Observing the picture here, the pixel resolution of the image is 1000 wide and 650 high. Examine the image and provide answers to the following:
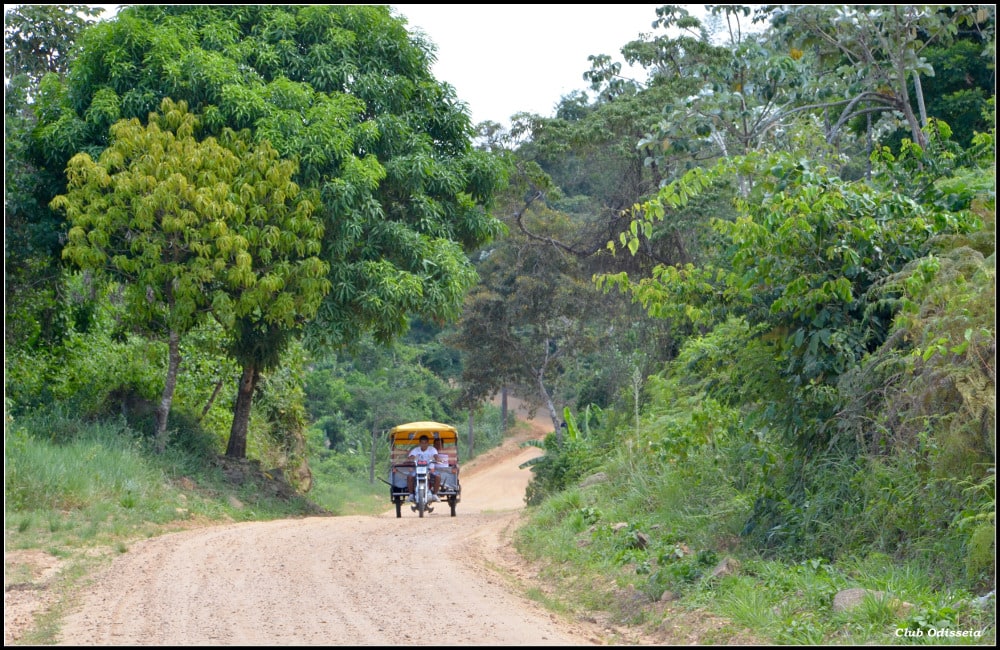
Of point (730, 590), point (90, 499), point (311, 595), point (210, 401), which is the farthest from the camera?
point (210, 401)

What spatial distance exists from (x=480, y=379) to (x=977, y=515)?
26.4 meters

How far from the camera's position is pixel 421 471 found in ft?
64.0

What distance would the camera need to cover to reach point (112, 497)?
14516 millimetres

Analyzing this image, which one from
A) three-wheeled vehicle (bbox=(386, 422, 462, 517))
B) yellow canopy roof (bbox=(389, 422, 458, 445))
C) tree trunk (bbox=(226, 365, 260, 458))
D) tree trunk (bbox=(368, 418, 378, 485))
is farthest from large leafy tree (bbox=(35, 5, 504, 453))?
tree trunk (bbox=(368, 418, 378, 485))

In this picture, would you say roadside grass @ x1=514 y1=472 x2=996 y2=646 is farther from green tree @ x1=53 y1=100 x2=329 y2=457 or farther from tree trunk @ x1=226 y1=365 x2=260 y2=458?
tree trunk @ x1=226 y1=365 x2=260 y2=458

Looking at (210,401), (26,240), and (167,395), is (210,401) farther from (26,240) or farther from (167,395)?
(26,240)

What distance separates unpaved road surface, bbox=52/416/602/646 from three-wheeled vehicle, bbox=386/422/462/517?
5572mm

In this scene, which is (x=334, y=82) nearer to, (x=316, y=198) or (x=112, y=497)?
(x=316, y=198)

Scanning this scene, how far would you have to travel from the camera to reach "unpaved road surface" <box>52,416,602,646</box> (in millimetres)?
6879

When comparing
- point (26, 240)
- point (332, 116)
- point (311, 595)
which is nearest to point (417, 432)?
point (332, 116)

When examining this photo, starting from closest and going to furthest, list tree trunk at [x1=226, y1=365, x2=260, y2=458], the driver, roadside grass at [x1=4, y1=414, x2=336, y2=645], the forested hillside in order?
the forested hillside → roadside grass at [x1=4, y1=414, x2=336, y2=645] → the driver → tree trunk at [x1=226, y1=365, x2=260, y2=458]

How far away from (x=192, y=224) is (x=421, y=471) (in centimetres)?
692

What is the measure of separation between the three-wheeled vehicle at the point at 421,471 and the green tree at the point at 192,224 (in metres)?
4.87

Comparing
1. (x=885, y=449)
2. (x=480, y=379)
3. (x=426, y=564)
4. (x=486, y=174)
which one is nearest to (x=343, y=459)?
(x=480, y=379)
